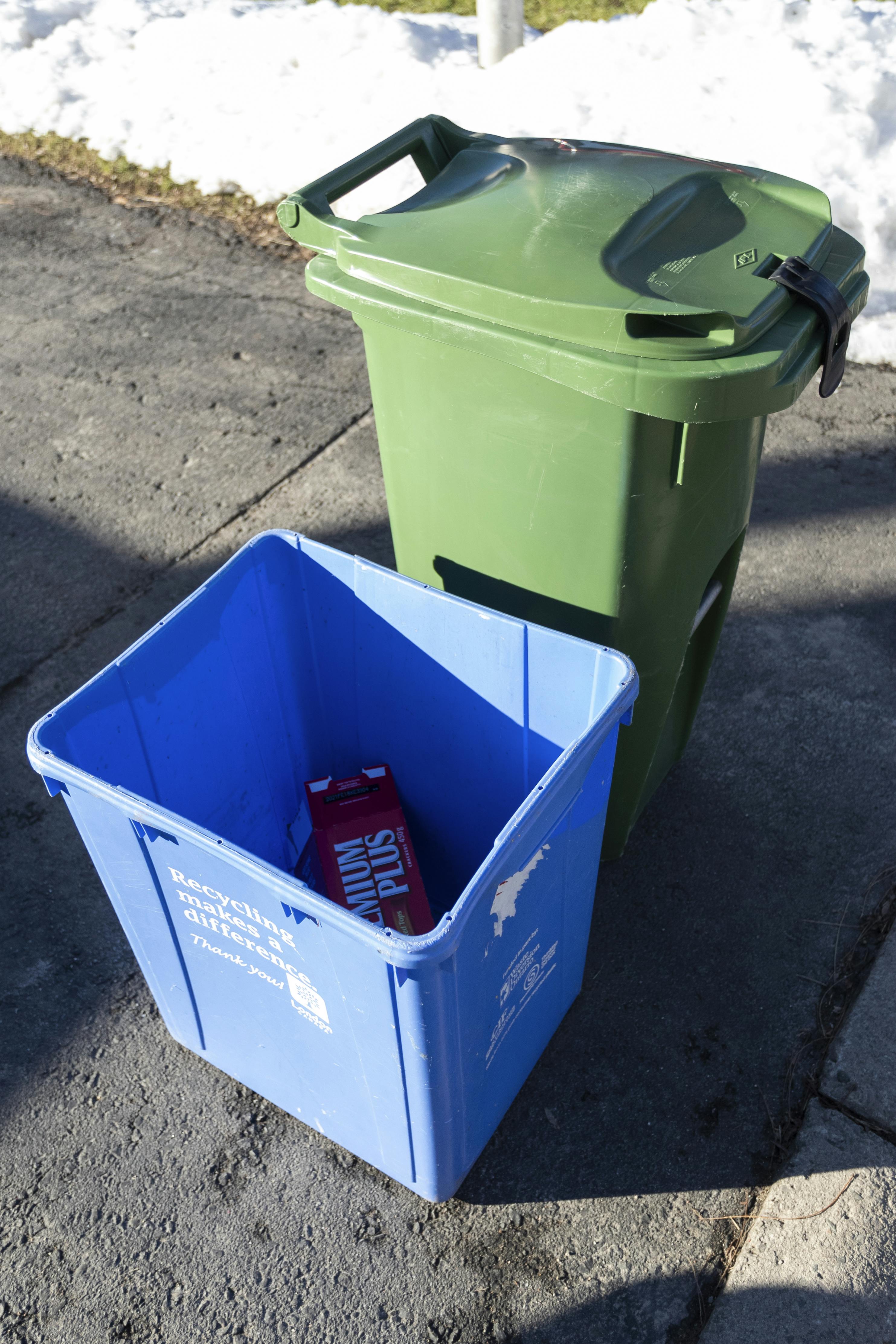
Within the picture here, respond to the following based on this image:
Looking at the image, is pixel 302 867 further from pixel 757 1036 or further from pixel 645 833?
pixel 757 1036

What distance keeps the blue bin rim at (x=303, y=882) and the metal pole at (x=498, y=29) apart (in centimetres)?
459

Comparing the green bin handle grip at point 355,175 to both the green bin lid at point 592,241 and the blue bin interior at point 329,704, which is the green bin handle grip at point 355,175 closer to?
the green bin lid at point 592,241

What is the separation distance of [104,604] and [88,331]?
5.83 ft

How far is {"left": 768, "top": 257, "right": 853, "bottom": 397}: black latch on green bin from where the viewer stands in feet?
5.75

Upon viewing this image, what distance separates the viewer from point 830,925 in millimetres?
2398

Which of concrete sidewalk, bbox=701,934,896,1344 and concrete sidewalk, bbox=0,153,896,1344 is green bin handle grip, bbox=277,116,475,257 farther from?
concrete sidewalk, bbox=701,934,896,1344

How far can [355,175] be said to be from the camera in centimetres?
205

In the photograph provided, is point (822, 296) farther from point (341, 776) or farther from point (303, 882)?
point (341, 776)

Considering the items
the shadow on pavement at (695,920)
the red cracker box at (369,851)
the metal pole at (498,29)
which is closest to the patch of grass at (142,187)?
the metal pole at (498,29)

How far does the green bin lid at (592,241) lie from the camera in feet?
5.46

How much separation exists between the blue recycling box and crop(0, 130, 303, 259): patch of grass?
10.8 ft

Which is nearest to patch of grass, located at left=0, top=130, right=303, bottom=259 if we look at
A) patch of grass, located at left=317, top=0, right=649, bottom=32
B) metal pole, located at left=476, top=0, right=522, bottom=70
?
metal pole, located at left=476, top=0, right=522, bottom=70

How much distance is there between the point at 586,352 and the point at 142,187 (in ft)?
15.1

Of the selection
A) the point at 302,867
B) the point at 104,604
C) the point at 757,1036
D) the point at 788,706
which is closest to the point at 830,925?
the point at 757,1036
